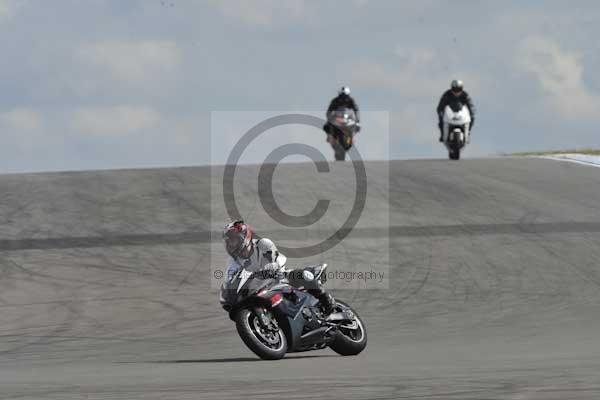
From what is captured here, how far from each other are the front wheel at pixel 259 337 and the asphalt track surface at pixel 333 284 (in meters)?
0.18

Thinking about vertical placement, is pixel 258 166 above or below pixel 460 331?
above

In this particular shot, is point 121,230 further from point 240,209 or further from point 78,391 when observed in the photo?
point 78,391

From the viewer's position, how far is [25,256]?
60.2 ft

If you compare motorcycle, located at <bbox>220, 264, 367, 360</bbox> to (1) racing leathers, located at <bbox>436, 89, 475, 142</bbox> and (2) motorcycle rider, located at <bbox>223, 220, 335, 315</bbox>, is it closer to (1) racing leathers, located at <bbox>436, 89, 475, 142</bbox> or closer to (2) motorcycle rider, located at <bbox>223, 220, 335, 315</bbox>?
(2) motorcycle rider, located at <bbox>223, 220, 335, 315</bbox>

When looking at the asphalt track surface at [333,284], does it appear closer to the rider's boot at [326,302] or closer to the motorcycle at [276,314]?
the motorcycle at [276,314]

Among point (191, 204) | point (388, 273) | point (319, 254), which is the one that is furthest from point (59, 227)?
point (388, 273)

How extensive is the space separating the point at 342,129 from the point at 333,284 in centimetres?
1348

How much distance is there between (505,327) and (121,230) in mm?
8611

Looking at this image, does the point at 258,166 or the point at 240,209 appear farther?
the point at 258,166

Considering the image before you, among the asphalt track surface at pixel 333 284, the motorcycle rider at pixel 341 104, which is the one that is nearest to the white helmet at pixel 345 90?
the motorcycle rider at pixel 341 104

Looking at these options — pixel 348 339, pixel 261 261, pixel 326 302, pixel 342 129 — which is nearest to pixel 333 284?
pixel 348 339

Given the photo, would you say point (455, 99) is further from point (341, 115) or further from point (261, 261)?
point (261, 261)

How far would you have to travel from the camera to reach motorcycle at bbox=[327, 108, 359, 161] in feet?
97.7

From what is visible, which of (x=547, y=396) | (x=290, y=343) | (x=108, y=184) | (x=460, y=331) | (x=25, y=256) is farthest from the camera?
(x=108, y=184)
